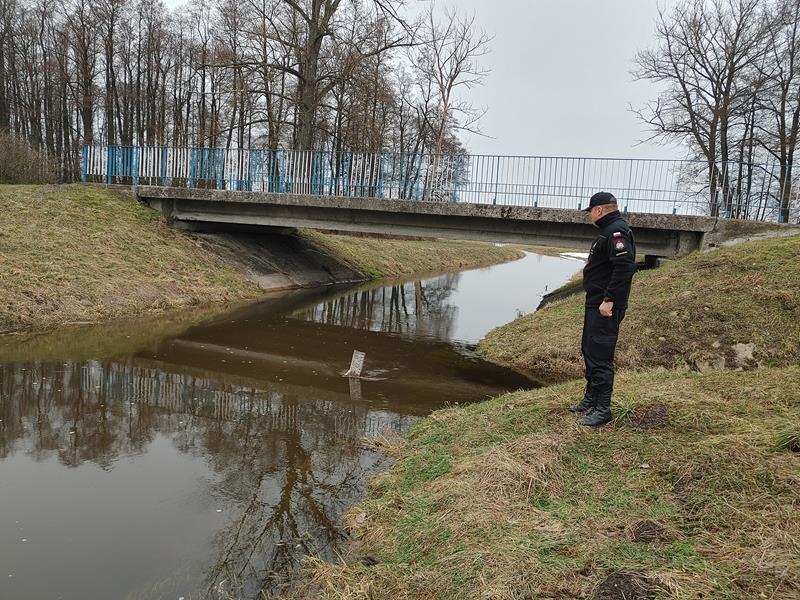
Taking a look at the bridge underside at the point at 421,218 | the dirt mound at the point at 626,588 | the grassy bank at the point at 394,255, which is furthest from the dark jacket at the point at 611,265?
the grassy bank at the point at 394,255

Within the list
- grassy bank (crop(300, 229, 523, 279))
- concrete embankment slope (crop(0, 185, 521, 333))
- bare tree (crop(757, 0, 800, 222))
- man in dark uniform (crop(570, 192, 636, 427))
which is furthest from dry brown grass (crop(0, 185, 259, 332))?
bare tree (crop(757, 0, 800, 222))

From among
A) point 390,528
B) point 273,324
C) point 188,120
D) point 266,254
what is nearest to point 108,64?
point 188,120

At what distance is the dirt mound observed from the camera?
9.27ft

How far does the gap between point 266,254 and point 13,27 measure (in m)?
25.4

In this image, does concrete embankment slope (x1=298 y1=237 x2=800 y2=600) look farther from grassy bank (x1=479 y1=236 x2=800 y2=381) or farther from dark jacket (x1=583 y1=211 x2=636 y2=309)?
grassy bank (x1=479 y1=236 x2=800 y2=381)

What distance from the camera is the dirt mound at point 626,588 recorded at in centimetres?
282

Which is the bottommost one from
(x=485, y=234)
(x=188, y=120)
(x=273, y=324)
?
(x=273, y=324)

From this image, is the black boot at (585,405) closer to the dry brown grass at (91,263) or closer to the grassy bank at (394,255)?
the dry brown grass at (91,263)

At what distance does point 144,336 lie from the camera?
459 inches

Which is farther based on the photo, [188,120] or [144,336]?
[188,120]

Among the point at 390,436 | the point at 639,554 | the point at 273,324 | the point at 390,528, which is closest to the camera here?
the point at 639,554

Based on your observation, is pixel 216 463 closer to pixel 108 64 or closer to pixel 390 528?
pixel 390 528

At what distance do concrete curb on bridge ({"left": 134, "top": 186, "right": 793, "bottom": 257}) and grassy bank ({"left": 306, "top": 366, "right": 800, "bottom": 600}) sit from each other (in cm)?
966

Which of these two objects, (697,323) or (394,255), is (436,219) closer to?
(697,323)
